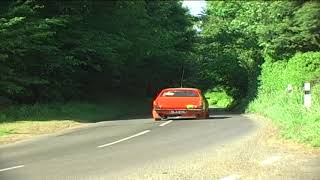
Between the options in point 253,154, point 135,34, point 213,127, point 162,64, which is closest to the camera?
point 253,154

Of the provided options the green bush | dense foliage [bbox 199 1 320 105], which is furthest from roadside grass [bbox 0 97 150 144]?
dense foliage [bbox 199 1 320 105]

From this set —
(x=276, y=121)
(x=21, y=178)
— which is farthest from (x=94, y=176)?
(x=276, y=121)

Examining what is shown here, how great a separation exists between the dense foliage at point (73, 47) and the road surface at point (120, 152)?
9.00 metres

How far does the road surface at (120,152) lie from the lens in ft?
38.0

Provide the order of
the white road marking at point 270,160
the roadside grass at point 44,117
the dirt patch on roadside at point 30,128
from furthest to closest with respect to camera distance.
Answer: the roadside grass at point 44,117 < the dirt patch on roadside at point 30,128 < the white road marking at point 270,160

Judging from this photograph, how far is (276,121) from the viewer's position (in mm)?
22141

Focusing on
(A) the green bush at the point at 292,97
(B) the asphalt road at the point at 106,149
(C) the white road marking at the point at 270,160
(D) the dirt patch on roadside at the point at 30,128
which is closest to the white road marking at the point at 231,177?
(C) the white road marking at the point at 270,160

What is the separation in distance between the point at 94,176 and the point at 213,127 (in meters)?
10.6

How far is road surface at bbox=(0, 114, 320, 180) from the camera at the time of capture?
38.0 ft

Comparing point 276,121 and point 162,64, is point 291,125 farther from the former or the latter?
point 162,64

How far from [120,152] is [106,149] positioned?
2.73ft

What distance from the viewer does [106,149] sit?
1544 cm

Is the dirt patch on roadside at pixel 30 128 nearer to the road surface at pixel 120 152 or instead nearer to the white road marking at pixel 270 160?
the road surface at pixel 120 152

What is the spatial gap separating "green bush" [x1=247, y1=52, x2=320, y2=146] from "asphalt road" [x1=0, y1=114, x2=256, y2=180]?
61.2 inches
